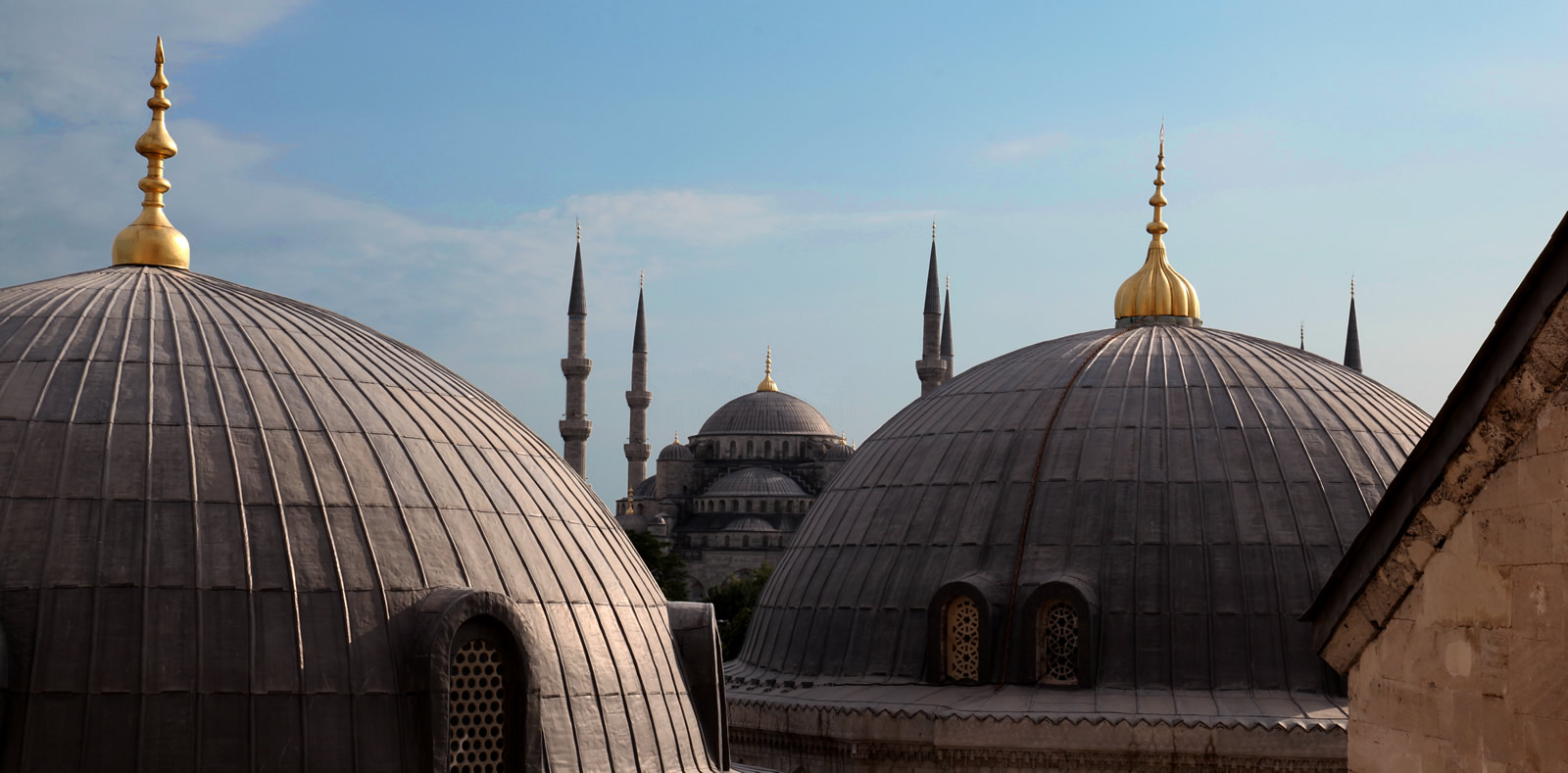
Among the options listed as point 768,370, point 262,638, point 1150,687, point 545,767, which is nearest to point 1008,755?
point 1150,687

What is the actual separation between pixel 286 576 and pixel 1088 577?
10428 millimetres

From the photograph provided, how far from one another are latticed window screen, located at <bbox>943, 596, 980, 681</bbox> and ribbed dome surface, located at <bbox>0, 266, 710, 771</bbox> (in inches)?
237

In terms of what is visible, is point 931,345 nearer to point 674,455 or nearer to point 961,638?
point 674,455

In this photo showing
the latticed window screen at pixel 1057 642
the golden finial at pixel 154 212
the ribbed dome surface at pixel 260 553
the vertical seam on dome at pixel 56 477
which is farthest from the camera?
the latticed window screen at pixel 1057 642

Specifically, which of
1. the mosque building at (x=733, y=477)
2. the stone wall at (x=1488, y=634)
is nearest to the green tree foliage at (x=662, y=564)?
the mosque building at (x=733, y=477)

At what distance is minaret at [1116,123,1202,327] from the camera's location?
25172 millimetres

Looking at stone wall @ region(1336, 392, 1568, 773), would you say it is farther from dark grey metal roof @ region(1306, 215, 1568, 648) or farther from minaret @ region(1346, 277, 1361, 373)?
minaret @ region(1346, 277, 1361, 373)

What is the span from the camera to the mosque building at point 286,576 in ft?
37.3

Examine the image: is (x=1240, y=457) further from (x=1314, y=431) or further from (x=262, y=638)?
(x=262, y=638)

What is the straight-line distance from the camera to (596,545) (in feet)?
47.3

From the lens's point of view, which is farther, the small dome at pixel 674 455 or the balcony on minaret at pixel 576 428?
the small dome at pixel 674 455

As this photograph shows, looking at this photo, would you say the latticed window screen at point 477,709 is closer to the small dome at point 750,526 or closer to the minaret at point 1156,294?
the minaret at point 1156,294

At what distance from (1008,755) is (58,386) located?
10.7 meters

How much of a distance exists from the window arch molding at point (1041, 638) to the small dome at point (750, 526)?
253 ft
